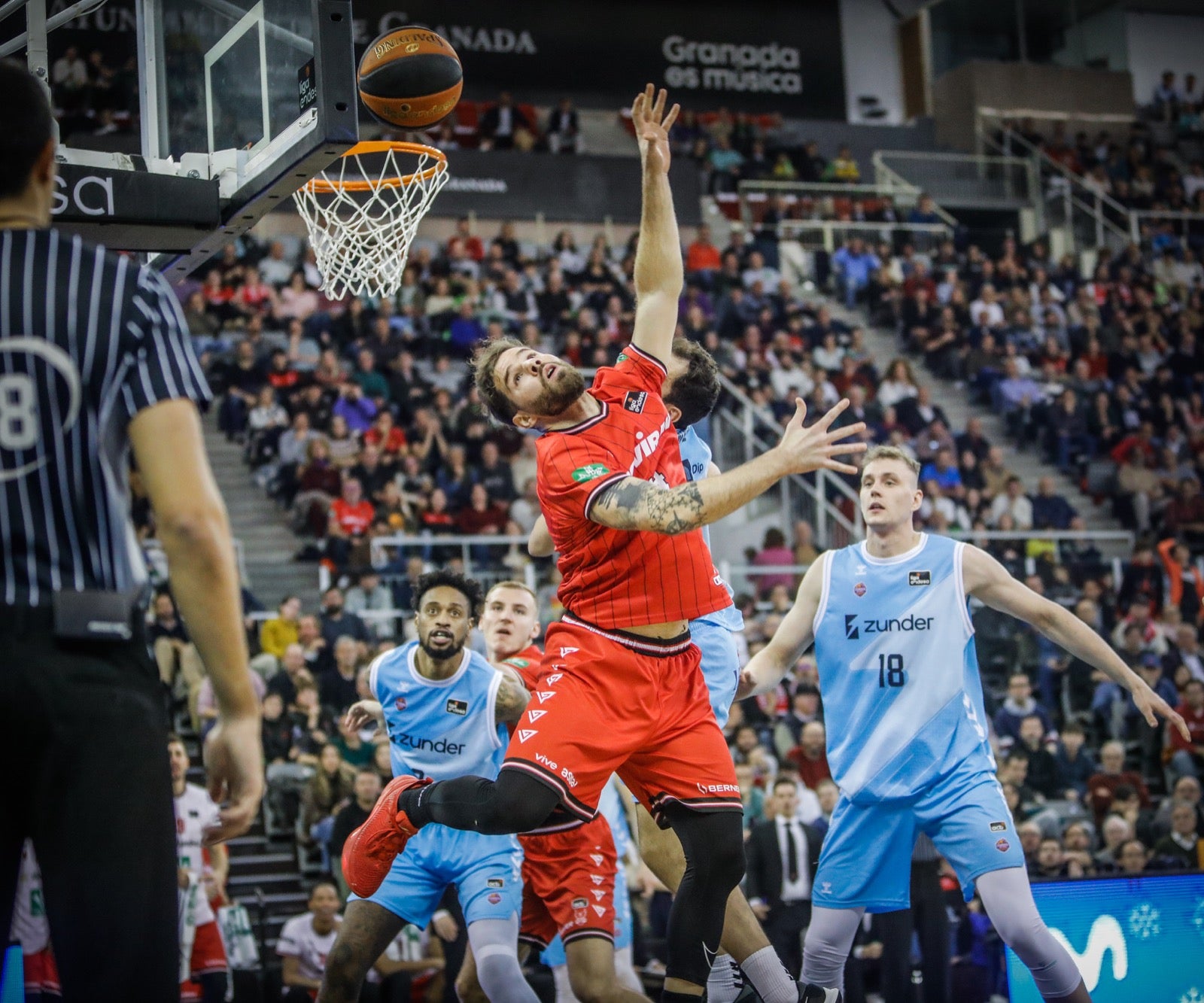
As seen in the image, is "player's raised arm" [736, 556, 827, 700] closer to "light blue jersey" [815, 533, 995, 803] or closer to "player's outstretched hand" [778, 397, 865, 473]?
"light blue jersey" [815, 533, 995, 803]

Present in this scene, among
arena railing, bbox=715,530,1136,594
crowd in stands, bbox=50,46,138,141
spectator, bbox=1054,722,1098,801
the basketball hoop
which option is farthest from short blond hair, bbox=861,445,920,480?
crowd in stands, bbox=50,46,138,141

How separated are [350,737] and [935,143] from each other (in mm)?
21244

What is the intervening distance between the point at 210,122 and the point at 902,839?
14.3 ft

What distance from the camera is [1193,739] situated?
48.1 ft

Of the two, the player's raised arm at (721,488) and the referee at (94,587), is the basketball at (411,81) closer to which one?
the player's raised arm at (721,488)

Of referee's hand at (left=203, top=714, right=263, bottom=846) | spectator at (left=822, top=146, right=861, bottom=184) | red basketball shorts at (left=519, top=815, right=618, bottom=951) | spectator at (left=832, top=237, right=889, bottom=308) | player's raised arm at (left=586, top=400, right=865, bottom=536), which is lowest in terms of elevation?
red basketball shorts at (left=519, top=815, right=618, bottom=951)

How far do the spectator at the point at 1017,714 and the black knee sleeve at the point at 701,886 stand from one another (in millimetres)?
9051

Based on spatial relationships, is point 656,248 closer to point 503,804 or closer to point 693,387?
point 693,387

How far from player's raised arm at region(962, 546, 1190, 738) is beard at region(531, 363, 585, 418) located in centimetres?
216

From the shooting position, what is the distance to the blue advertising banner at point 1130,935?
7078mm

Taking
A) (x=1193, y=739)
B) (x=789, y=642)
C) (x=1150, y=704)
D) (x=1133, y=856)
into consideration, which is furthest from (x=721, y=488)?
(x=1193, y=739)

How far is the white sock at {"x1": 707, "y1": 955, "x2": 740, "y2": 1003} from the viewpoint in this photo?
5.95m

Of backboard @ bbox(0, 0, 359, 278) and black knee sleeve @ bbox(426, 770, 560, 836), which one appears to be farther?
backboard @ bbox(0, 0, 359, 278)

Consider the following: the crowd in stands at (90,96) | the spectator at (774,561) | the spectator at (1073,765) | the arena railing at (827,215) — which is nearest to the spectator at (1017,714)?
the spectator at (1073,765)
